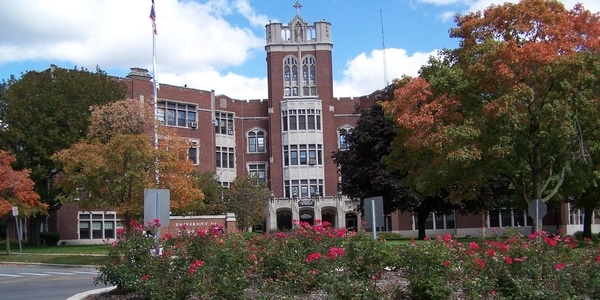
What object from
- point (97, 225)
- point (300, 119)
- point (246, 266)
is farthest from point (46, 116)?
point (246, 266)

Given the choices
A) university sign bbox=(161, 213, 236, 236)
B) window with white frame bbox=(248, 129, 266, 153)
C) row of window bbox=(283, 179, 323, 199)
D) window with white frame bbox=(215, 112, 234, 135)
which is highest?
window with white frame bbox=(215, 112, 234, 135)

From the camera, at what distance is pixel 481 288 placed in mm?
9617

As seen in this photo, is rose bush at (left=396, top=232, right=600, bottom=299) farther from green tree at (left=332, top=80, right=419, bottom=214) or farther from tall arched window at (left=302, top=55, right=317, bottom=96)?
tall arched window at (left=302, top=55, right=317, bottom=96)

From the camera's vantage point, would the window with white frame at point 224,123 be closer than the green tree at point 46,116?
No

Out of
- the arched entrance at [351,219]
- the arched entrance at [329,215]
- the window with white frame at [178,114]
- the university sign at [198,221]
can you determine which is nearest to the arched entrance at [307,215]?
the arched entrance at [329,215]

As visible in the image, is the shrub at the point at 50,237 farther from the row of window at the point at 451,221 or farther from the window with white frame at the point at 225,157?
the row of window at the point at 451,221

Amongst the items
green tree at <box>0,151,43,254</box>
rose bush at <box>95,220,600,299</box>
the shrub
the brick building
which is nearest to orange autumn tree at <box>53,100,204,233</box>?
green tree at <box>0,151,43,254</box>

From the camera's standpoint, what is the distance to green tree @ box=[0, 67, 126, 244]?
46.5 metres

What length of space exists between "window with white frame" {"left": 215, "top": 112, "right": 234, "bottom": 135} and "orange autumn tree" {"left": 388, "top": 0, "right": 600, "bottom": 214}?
40.7 metres

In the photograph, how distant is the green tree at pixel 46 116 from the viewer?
4650cm

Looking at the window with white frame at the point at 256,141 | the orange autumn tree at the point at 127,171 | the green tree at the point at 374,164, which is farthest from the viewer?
the window with white frame at the point at 256,141

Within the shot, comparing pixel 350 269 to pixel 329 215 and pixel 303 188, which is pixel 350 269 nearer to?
pixel 303 188

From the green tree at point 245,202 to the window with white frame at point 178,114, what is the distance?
10347mm

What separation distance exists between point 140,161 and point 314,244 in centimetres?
2050
